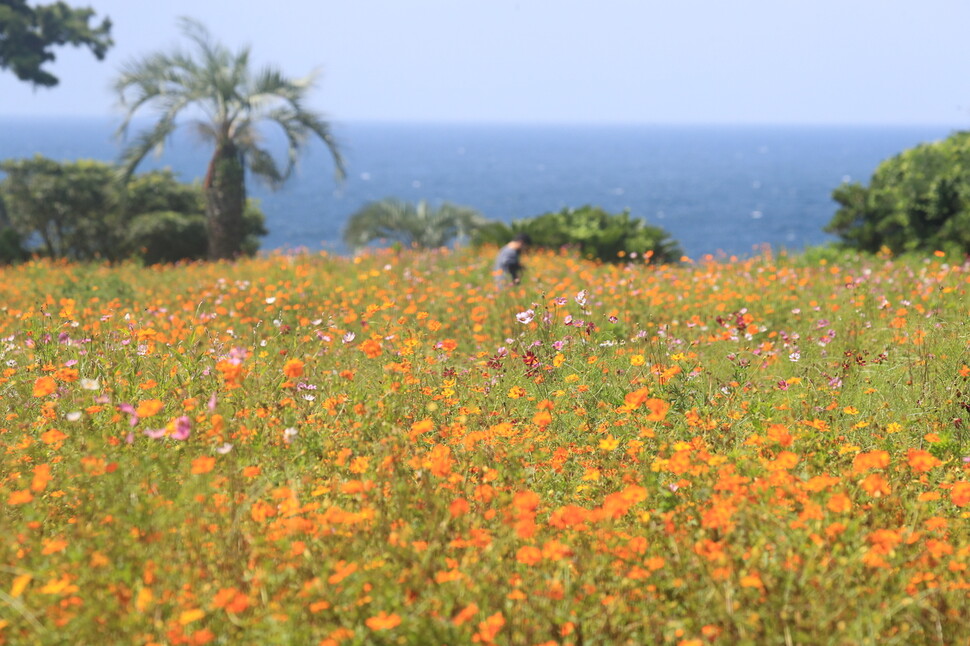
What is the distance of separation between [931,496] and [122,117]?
18.7 m

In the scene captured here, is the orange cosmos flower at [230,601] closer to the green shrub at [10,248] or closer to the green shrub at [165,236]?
the green shrub at [165,236]

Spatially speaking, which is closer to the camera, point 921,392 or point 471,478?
point 471,478

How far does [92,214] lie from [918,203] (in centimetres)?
2228

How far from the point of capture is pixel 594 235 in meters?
16.6

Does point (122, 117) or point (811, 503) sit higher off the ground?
point (122, 117)

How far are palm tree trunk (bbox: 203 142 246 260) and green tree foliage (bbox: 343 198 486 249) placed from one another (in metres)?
3.92

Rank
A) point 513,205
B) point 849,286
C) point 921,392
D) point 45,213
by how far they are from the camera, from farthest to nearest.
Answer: point 513,205 → point 45,213 → point 849,286 → point 921,392

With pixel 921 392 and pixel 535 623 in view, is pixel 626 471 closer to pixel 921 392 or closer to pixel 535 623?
pixel 535 623

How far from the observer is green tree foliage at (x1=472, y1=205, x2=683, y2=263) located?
53.8 feet

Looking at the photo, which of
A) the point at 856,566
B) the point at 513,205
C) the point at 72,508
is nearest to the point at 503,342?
the point at 72,508

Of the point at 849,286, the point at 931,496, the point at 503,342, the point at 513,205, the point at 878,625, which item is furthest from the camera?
the point at 513,205

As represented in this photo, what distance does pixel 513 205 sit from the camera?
118312 millimetres

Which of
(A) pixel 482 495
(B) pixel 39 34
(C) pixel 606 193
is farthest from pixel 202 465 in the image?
(C) pixel 606 193

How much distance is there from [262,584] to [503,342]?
4.92m
